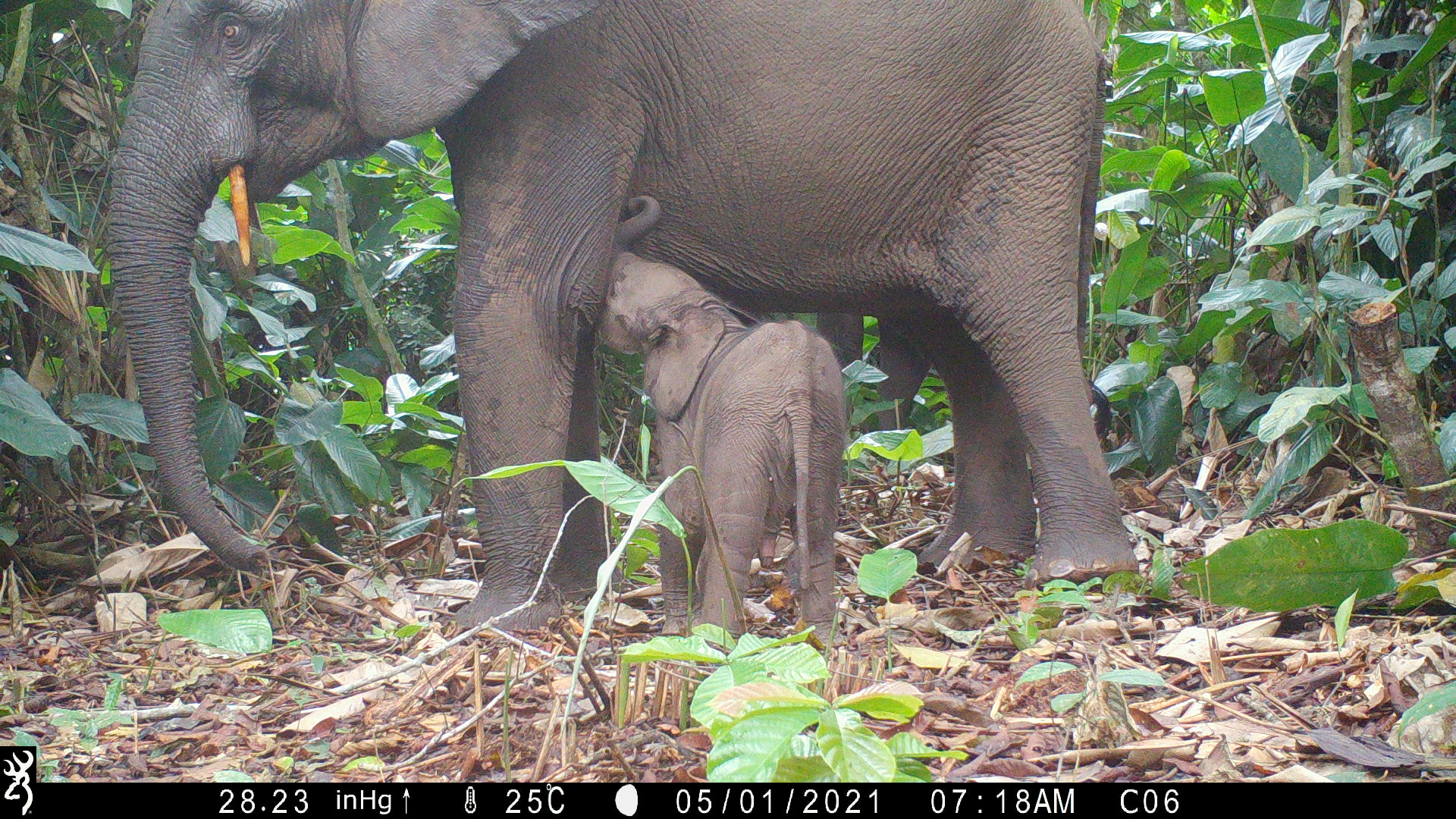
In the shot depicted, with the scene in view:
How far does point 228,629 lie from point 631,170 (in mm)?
1944

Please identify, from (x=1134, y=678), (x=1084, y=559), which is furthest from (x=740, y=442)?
(x=1084, y=559)

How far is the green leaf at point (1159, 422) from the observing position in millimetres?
5699

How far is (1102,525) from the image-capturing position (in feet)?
14.6

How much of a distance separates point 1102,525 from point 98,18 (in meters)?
3.89

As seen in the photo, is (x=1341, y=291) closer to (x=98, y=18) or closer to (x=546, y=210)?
(x=546, y=210)

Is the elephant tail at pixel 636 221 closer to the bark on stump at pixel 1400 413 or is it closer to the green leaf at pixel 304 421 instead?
the green leaf at pixel 304 421

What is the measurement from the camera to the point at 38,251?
3721mm

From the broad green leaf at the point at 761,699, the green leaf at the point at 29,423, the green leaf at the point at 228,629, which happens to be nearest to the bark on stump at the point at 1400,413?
the broad green leaf at the point at 761,699

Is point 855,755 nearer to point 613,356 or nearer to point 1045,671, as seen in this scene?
point 1045,671

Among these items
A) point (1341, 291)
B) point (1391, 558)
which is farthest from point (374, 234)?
point (1391, 558)

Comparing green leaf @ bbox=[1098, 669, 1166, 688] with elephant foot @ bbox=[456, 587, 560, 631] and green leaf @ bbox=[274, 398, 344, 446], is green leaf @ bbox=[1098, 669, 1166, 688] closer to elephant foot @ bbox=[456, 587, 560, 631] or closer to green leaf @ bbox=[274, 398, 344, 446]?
elephant foot @ bbox=[456, 587, 560, 631]

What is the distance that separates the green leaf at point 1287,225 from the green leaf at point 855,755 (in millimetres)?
2804
